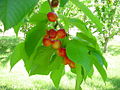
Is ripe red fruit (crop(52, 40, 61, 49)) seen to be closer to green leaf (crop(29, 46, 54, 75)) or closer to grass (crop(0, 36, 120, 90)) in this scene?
green leaf (crop(29, 46, 54, 75))

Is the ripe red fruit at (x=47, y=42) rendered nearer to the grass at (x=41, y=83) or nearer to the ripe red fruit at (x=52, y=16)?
the ripe red fruit at (x=52, y=16)

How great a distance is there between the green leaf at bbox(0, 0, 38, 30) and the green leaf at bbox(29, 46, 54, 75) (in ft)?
1.01

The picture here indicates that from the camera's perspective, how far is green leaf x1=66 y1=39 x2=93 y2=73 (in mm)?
641

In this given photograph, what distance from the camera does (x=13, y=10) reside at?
48cm

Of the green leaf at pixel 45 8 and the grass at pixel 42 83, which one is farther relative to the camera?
the grass at pixel 42 83

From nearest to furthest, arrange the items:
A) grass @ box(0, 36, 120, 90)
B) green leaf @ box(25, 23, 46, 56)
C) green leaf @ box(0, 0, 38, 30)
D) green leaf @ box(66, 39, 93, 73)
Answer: green leaf @ box(0, 0, 38, 30) < green leaf @ box(66, 39, 93, 73) < green leaf @ box(25, 23, 46, 56) < grass @ box(0, 36, 120, 90)

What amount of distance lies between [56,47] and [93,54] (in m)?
0.12

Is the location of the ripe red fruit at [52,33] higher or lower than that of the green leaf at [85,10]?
lower

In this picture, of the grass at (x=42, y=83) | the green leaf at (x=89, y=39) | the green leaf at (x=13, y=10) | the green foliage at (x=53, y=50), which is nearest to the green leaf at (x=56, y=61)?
the green foliage at (x=53, y=50)

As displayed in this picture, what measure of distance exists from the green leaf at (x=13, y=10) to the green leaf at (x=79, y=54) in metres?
0.22

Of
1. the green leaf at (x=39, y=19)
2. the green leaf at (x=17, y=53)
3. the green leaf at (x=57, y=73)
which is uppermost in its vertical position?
the green leaf at (x=39, y=19)

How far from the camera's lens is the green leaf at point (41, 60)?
0.79 m

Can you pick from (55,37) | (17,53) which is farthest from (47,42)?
(17,53)

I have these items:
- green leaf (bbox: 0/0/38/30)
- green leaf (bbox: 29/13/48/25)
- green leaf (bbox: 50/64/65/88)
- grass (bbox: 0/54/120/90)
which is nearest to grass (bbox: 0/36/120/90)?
grass (bbox: 0/54/120/90)
